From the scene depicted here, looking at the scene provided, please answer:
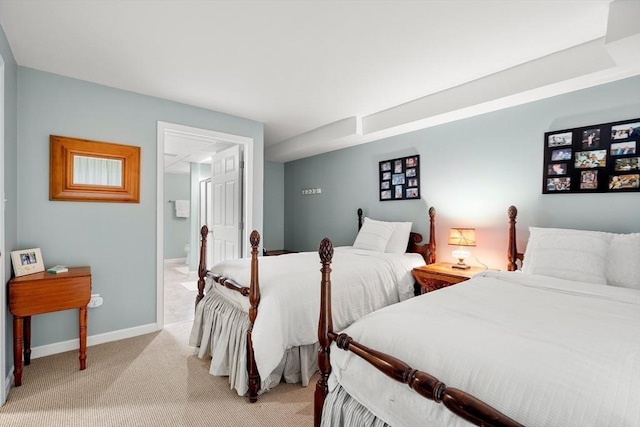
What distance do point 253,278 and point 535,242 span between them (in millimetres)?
2218

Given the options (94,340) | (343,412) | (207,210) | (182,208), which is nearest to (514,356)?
(343,412)

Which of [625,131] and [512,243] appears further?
[512,243]

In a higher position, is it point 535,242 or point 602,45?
point 602,45

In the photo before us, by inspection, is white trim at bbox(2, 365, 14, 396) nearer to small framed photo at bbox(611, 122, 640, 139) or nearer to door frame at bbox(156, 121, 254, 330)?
door frame at bbox(156, 121, 254, 330)

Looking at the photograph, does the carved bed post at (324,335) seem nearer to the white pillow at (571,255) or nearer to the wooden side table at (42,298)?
the white pillow at (571,255)

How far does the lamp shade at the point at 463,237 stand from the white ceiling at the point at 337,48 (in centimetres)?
120

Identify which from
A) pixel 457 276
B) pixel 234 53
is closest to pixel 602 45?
pixel 457 276

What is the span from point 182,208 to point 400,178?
558cm

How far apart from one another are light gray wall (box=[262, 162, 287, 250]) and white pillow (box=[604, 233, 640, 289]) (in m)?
4.77

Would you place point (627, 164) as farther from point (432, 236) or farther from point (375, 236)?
point (375, 236)

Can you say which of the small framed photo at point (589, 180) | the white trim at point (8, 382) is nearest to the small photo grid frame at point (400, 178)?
the small framed photo at point (589, 180)

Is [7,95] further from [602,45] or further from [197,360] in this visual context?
[602,45]

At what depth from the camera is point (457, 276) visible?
9.28 ft

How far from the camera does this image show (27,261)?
2.45 m
